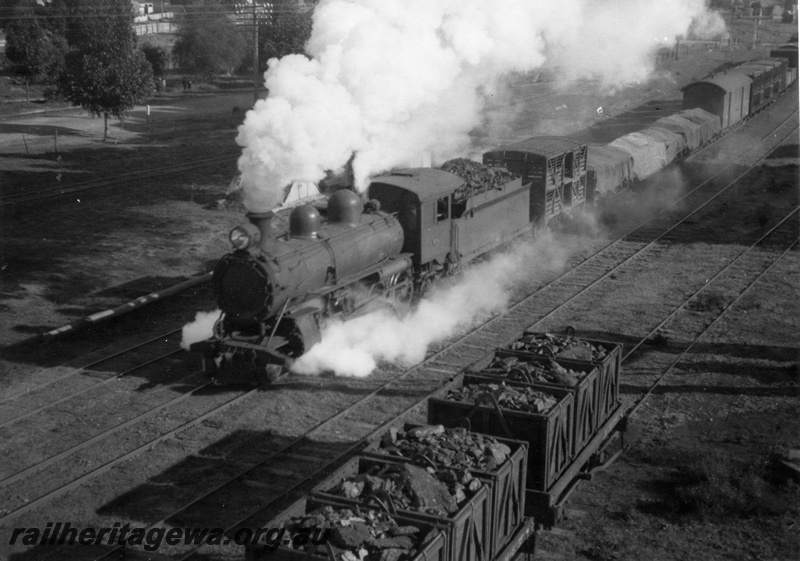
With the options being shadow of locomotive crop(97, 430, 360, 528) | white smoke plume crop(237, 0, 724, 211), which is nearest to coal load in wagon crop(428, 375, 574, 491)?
shadow of locomotive crop(97, 430, 360, 528)

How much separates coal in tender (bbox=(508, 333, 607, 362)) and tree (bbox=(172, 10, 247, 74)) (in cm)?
5252

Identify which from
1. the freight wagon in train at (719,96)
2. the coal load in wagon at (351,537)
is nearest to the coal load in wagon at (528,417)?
the coal load in wagon at (351,537)

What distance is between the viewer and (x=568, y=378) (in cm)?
1132

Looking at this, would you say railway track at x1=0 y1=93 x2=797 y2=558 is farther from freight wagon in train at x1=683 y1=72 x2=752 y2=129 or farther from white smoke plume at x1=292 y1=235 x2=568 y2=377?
freight wagon in train at x1=683 y1=72 x2=752 y2=129

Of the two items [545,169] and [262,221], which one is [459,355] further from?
[545,169]

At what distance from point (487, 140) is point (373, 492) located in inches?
1470

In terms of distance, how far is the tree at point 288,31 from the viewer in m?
45.8

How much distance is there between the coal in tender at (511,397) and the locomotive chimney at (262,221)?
18.6ft

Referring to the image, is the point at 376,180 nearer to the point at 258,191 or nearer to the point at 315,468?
the point at 258,191

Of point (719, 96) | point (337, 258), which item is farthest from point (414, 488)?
point (719, 96)

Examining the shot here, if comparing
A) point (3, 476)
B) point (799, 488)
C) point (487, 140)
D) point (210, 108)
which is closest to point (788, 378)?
point (799, 488)

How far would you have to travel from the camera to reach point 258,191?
1678 centimetres

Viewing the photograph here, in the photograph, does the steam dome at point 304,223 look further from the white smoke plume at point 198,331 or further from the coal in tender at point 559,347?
the coal in tender at point 559,347

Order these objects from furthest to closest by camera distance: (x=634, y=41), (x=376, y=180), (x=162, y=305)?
(x=634, y=41)
(x=162, y=305)
(x=376, y=180)
